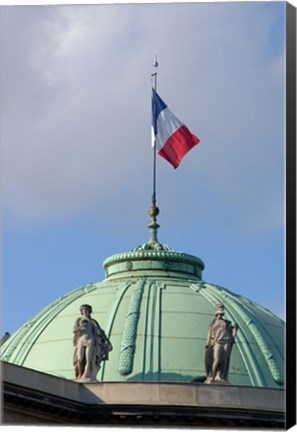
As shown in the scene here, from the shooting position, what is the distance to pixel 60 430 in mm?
46688

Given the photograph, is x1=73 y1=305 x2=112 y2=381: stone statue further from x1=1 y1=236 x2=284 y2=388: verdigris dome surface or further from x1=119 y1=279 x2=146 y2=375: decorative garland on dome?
x1=119 y1=279 x2=146 y2=375: decorative garland on dome

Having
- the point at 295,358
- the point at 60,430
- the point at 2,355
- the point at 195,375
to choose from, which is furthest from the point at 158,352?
the point at 295,358

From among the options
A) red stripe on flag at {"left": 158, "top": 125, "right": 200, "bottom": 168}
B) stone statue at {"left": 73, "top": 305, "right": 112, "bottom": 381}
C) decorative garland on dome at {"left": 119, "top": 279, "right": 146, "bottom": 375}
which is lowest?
stone statue at {"left": 73, "top": 305, "right": 112, "bottom": 381}

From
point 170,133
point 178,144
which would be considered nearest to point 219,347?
point 178,144

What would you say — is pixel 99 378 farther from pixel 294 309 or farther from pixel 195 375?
pixel 294 309

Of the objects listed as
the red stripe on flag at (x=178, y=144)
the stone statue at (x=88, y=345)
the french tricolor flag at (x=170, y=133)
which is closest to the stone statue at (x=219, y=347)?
the stone statue at (x=88, y=345)

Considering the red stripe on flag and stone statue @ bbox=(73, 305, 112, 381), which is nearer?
stone statue @ bbox=(73, 305, 112, 381)

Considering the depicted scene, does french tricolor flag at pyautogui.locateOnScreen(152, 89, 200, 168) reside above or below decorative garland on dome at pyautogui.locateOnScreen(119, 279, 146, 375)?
above

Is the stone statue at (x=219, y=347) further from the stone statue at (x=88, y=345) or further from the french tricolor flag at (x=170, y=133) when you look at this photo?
the french tricolor flag at (x=170, y=133)

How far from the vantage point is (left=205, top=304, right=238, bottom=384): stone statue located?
5797cm

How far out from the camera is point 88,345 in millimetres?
57656

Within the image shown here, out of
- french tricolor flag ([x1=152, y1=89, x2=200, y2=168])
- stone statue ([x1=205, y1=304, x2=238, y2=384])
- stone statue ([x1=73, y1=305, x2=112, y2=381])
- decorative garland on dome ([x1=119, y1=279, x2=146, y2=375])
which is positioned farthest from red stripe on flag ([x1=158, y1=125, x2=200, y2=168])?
decorative garland on dome ([x1=119, y1=279, x2=146, y2=375])

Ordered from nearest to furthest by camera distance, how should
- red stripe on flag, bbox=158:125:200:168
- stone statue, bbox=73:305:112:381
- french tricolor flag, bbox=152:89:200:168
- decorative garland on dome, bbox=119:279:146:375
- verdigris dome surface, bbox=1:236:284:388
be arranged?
stone statue, bbox=73:305:112:381, red stripe on flag, bbox=158:125:200:168, french tricolor flag, bbox=152:89:200:168, decorative garland on dome, bbox=119:279:146:375, verdigris dome surface, bbox=1:236:284:388

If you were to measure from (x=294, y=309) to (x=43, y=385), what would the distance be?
1847cm
